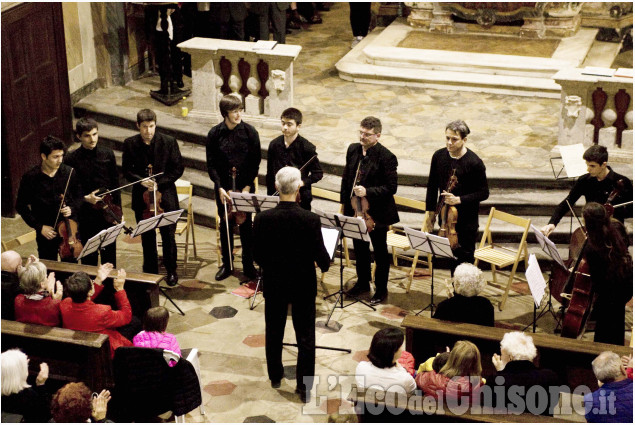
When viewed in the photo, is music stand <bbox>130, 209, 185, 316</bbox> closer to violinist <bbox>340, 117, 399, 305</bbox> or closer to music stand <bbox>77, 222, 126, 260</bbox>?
music stand <bbox>77, 222, 126, 260</bbox>

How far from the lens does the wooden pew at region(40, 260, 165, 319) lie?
634 centimetres

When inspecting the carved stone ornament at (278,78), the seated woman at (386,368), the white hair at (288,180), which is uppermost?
the white hair at (288,180)

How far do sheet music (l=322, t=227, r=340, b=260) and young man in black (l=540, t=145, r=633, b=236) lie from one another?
1.47 metres

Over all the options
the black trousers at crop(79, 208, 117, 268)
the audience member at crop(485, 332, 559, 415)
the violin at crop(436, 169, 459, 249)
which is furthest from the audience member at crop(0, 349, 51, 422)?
the violin at crop(436, 169, 459, 249)

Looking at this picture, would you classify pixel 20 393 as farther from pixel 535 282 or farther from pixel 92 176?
pixel 535 282

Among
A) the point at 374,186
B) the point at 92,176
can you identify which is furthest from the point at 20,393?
the point at 374,186

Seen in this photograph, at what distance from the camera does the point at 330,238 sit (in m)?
6.39

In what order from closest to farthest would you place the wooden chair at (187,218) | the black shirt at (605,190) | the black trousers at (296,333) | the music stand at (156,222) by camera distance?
the black trousers at (296,333)
the black shirt at (605,190)
the music stand at (156,222)
the wooden chair at (187,218)

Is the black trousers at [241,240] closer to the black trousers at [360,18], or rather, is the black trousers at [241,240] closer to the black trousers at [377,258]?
the black trousers at [377,258]

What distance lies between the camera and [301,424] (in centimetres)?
572

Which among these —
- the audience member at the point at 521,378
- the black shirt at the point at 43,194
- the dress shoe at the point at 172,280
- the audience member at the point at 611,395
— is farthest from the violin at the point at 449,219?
the black shirt at the point at 43,194

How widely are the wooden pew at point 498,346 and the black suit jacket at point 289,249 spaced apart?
0.72 meters

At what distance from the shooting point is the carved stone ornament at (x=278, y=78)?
9156mm

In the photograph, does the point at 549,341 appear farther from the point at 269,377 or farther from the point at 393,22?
the point at 393,22
